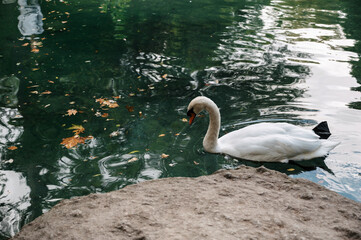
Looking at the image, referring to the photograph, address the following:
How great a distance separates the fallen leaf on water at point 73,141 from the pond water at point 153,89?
3cm

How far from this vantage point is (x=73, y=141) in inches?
239

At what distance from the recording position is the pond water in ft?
17.5

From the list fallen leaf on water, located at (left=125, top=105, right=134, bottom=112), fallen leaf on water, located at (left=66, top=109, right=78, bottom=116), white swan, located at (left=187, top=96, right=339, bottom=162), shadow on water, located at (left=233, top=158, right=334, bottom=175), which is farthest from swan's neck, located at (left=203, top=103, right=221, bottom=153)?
fallen leaf on water, located at (left=66, top=109, right=78, bottom=116)

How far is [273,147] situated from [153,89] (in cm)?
329

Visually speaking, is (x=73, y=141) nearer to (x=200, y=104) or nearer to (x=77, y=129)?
(x=77, y=129)

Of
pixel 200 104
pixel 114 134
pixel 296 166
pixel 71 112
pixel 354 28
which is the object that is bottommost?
pixel 71 112

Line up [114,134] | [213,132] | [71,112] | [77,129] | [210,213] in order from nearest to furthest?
[210,213] → [213,132] → [114,134] → [77,129] → [71,112]

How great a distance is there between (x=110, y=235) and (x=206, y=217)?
0.86 m

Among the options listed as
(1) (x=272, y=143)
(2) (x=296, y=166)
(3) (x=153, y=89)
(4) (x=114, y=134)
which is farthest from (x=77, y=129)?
(2) (x=296, y=166)

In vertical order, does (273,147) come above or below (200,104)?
below

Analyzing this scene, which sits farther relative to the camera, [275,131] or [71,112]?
[71,112]

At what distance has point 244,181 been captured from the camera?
169 inches

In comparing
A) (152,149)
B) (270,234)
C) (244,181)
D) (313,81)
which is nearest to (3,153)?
(152,149)

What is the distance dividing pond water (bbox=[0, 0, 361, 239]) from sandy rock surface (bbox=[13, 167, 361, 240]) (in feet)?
3.31
